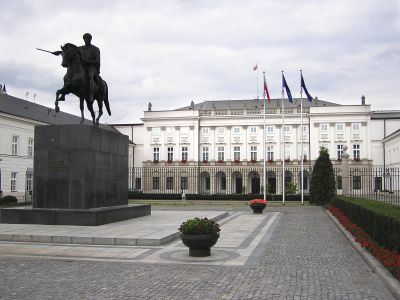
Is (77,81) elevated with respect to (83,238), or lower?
elevated

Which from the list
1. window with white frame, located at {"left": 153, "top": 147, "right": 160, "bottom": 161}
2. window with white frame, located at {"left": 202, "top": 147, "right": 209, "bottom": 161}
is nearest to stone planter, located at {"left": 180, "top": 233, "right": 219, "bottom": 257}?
window with white frame, located at {"left": 202, "top": 147, "right": 209, "bottom": 161}

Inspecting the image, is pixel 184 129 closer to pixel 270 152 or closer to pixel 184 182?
pixel 184 182

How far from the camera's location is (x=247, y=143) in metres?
75.1

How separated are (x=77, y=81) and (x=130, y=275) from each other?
9.67 metres

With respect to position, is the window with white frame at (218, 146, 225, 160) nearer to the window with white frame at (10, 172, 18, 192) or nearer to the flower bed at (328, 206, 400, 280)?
the window with white frame at (10, 172, 18, 192)

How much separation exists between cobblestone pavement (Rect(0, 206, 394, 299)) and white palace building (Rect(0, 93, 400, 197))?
185ft

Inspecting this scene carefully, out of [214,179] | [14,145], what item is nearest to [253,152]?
[214,179]

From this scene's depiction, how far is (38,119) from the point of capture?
165 feet

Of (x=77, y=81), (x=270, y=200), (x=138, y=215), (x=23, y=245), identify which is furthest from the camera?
(x=270, y=200)

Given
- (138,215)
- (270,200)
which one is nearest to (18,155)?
(270,200)

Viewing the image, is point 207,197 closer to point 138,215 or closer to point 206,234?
point 138,215

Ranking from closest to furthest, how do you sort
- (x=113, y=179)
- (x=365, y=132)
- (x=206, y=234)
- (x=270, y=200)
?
(x=206, y=234)
(x=113, y=179)
(x=270, y=200)
(x=365, y=132)

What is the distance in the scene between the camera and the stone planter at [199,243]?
10.1m

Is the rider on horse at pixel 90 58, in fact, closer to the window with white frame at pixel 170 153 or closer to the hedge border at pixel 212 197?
the hedge border at pixel 212 197
